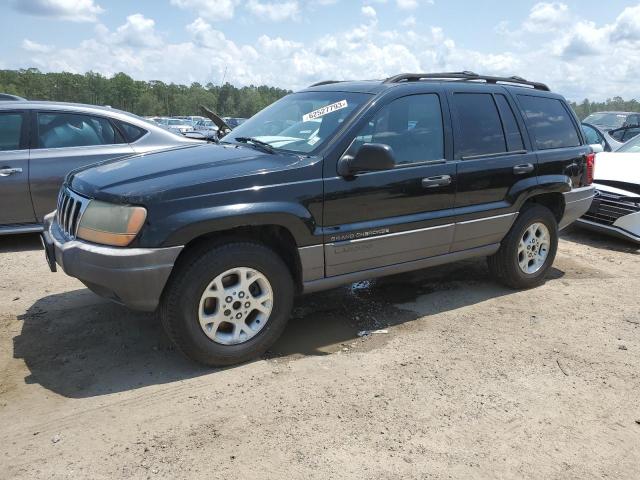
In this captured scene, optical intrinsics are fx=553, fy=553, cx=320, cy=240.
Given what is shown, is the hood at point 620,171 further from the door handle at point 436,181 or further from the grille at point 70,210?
the grille at point 70,210

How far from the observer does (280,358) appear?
3.81m

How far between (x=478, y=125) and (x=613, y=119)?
480 inches

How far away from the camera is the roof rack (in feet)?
14.6

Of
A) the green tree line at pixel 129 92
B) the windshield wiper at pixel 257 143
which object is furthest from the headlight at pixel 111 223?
the green tree line at pixel 129 92

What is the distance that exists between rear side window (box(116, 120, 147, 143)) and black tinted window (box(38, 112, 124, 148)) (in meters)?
0.08

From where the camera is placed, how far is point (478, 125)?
467 cm

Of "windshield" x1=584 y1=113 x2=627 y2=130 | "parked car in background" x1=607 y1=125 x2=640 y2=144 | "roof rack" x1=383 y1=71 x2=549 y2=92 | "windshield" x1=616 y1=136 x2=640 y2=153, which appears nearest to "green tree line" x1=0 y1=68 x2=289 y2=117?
"windshield" x1=584 y1=113 x2=627 y2=130

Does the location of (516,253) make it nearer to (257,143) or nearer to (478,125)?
(478,125)

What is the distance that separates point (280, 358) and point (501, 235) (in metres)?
2.38

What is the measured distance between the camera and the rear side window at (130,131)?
6543 millimetres

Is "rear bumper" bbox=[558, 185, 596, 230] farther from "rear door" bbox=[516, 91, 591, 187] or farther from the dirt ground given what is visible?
the dirt ground

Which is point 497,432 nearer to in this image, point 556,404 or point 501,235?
point 556,404

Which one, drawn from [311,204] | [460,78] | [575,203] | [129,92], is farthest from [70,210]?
[129,92]

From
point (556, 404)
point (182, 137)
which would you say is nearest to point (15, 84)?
point (182, 137)
